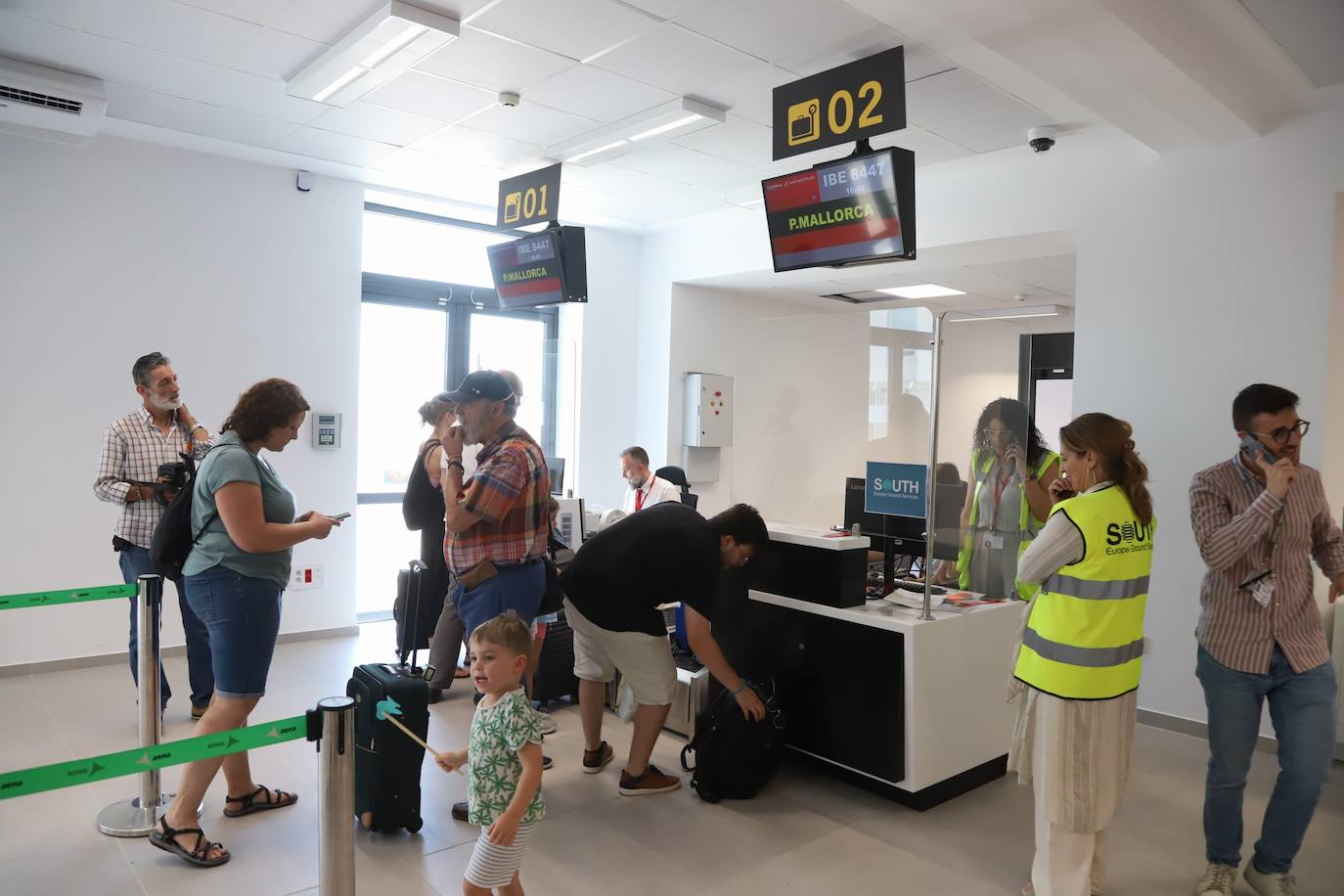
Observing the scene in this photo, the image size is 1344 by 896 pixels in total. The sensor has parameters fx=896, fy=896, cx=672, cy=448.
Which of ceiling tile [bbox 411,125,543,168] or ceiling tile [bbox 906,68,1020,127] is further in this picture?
ceiling tile [bbox 411,125,543,168]

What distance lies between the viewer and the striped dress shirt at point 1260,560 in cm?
264

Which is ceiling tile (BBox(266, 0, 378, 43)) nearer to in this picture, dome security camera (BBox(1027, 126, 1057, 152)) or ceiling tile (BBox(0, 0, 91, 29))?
ceiling tile (BBox(0, 0, 91, 29))

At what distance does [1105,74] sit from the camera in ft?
11.9

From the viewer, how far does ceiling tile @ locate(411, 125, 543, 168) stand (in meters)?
5.05

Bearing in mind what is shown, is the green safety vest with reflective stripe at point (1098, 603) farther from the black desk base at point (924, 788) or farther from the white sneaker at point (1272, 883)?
the black desk base at point (924, 788)

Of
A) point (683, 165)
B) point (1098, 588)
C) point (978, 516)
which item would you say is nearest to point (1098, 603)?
point (1098, 588)

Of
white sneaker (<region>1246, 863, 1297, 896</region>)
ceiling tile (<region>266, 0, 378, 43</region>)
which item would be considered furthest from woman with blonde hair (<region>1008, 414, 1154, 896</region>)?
ceiling tile (<region>266, 0, 378, 43</region>)

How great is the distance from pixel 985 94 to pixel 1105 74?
A: 27.3 inches

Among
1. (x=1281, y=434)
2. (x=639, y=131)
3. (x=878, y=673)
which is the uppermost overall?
(x=639, y=131)

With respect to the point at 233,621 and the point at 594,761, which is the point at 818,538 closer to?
the point at 594,761

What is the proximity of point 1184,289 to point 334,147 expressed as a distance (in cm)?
476

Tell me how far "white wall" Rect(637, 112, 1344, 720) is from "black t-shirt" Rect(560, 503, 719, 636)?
266 cm

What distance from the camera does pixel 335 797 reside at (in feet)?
6.14

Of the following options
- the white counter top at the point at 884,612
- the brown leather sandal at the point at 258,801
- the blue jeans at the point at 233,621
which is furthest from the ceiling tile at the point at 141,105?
the white counter top at the point at 884,612
